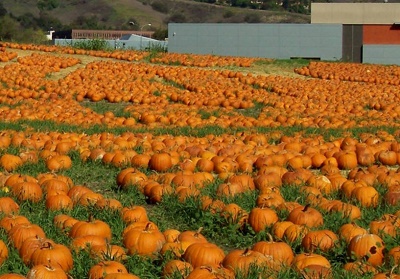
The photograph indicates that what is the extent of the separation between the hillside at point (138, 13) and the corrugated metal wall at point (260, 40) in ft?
203

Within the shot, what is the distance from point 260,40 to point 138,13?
7691 centimetres

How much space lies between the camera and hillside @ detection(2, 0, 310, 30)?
11144 cm

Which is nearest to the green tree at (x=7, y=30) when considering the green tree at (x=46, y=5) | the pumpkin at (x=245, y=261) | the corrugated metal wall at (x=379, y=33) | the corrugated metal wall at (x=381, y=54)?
the corrugated metal wall at (x=379, y=33)

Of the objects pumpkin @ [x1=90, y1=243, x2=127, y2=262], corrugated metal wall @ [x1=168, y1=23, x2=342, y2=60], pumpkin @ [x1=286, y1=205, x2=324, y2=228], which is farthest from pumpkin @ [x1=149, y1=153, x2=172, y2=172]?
corrugated metal wall @ [x1=168, y1=23, x2=342, y2=60]

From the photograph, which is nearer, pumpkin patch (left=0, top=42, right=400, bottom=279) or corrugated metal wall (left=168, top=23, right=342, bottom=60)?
pumpkin patch (left=0, top=42, right=400, bottom=279)

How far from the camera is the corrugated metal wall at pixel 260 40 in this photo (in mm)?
44188

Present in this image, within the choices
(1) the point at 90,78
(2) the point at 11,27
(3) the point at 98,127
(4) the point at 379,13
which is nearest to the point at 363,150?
(3) the point at 98,127

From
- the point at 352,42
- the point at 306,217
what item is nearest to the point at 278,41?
the point at 352,42

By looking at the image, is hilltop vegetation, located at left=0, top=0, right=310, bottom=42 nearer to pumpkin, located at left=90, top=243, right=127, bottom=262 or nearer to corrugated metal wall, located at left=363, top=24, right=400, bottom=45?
corrugated metal wall, located at left=363, top=24, right=400, bottom=45

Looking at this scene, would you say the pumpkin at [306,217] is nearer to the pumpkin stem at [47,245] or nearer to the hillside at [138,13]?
the pumpkin stem at [47,245]

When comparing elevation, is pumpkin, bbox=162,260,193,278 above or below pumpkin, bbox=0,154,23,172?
below

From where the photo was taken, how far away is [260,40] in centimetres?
4450

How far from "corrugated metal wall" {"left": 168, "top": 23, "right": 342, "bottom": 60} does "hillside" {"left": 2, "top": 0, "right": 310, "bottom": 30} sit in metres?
61.8

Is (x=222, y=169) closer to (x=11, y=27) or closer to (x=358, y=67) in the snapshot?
(x=358, y=67)
